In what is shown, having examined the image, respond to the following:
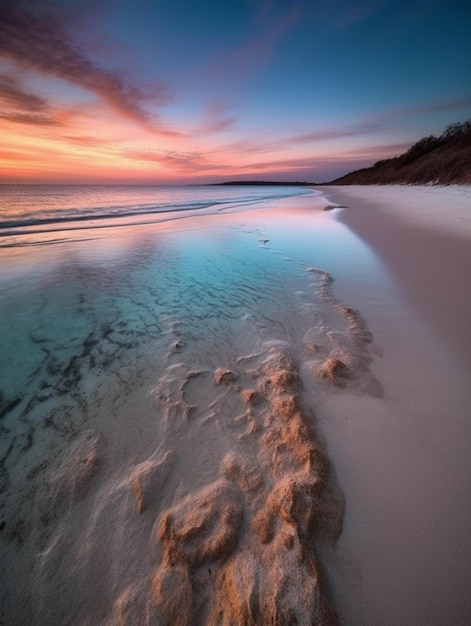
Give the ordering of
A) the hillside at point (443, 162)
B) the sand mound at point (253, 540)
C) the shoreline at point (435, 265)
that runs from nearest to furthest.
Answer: the sand mound at point (253, 540)
the shoreline at point (435, 265)
the hillside at point (443, 162)

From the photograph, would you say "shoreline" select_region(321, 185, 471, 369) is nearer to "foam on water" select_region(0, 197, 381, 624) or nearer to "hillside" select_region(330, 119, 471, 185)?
"foam on water" select_region(0, 197, 381, 624)

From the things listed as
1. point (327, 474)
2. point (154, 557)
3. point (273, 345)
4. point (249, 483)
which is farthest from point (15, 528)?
point (273, 345)

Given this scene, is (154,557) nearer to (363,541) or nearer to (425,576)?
(363,541)

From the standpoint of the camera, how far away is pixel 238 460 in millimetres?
1924

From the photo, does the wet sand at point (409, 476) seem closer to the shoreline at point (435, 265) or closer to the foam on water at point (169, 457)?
the shoreline at point (435, 265)

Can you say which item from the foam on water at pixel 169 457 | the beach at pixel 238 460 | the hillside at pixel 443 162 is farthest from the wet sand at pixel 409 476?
the hillside at pixel 443 162

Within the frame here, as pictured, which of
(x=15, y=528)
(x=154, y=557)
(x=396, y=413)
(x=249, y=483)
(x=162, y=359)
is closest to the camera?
(x=154, y=557)

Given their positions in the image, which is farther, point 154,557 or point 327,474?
point 327,474

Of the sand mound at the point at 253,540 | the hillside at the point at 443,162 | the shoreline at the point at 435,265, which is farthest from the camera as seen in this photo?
the hillside at the point at 443,162

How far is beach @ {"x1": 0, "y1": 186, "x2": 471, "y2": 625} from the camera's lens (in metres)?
1.34

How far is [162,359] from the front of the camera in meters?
3.11

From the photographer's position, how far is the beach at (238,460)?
134cm

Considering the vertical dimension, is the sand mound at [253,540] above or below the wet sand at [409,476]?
above

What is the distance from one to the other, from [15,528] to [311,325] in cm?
337
